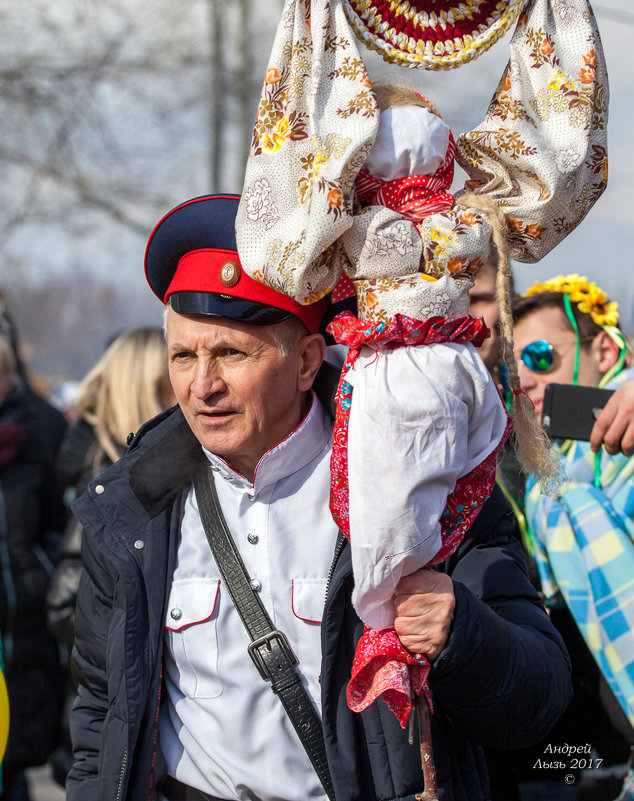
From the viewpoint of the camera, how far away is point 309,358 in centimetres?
224

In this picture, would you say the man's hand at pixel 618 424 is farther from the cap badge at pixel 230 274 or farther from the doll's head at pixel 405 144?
the cap badge at pixel 230 274

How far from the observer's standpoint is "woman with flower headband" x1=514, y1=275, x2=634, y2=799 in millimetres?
2684

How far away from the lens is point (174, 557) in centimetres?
224

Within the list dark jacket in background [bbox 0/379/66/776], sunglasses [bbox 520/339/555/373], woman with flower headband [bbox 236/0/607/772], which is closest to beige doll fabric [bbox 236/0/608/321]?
woman with flower headband [bbox 236/0/607/772]

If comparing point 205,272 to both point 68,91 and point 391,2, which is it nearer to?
point 391,2

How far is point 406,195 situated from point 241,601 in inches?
40.4

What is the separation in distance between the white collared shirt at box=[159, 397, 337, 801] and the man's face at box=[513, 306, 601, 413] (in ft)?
3.98

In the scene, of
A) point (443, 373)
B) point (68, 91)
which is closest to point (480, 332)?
point (443, 373)

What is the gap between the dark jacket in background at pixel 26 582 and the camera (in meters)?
4.20

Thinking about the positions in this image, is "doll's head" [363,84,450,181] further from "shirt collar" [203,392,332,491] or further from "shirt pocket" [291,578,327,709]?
"shirt pocket" [291,578,327,709]

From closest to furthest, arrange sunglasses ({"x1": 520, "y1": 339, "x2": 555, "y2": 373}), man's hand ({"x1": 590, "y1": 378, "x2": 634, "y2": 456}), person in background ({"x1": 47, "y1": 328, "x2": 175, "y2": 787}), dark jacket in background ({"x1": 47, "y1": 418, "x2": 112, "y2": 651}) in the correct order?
man's hand ({"x1": 590, "y1": 378, "x2": 634, "y2": 456}) < sunglasses ({"x1": 520, "y1": 339, "x2": 555, "y2": 373}) < dark jacket in background ({"x1": 47, "y1": 418, "x2": 112, "y2": 651}) < person in background ({"x1": 47, "y1": 328, "x2": 175, "y2": 787})

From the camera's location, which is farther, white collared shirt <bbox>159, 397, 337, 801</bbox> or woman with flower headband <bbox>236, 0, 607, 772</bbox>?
white collared shirt <bbox>159, 397, 337, 801</bbox>

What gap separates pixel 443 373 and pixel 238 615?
0.88 meters

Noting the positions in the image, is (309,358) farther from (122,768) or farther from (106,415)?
(106,415)
